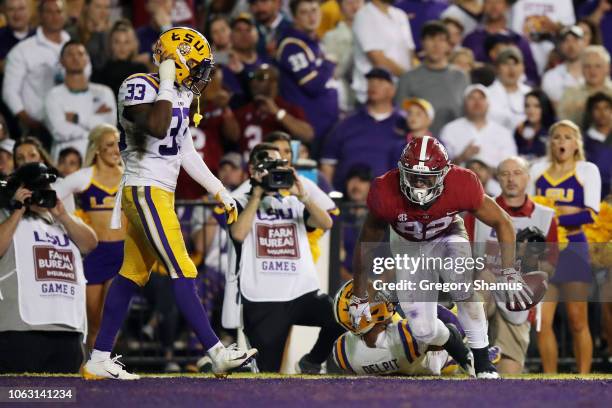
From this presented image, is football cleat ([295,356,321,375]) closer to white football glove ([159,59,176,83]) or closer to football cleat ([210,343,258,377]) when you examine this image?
football cleat ([210,343,258,377])

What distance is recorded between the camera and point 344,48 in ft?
44.0

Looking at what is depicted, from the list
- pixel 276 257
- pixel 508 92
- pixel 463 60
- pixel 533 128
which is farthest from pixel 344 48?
pixel 276 257

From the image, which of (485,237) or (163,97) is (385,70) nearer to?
(485,237)

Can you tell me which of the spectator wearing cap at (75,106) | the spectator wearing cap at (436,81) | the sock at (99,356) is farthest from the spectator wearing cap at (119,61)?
the sock at (99,356)

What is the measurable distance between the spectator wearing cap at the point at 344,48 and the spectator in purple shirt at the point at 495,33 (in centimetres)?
131

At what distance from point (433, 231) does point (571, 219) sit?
7.46 feet

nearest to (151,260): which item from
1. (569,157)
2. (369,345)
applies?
(369,345)

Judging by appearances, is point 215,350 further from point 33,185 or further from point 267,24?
point 267,24

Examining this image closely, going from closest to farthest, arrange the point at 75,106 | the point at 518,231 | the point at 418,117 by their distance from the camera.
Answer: the point at 518,231, the point at 75,106, the point at 418,117

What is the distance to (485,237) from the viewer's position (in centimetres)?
930

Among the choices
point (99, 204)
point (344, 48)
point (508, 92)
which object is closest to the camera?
point (99, 204)

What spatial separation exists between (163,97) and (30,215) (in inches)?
82.2

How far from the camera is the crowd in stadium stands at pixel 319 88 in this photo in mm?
11180

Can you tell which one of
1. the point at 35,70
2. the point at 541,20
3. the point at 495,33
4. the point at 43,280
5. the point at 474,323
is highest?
the point at 541,20
